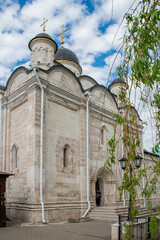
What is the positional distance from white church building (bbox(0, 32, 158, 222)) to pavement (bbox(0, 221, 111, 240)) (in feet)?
2.62

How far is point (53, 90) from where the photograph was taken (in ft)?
44.4

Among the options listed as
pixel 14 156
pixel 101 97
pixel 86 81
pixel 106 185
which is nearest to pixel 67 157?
pixel 14 156

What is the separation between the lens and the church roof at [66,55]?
20.4 metres

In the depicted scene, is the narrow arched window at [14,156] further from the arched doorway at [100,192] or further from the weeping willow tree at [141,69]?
the weeping willow tree at [141,69]

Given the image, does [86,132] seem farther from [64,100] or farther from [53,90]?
[53,90]

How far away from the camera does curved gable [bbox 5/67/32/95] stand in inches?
571

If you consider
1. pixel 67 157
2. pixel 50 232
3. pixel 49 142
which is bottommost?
pixel 50 232

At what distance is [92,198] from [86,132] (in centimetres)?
377

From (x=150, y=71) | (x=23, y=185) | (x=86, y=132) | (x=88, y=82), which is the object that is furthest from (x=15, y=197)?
(x=150, y=71)

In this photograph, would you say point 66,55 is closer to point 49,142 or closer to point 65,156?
point 65,156

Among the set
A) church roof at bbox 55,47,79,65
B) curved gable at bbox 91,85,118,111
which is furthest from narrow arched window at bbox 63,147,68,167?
church roof at bbox 55,47,79,65

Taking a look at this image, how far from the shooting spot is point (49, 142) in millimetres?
12711

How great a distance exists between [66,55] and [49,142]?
397 inches

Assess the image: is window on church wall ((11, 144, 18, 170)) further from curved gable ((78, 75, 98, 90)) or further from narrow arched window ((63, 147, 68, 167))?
curved gable ((78, 75, 98, 90))
